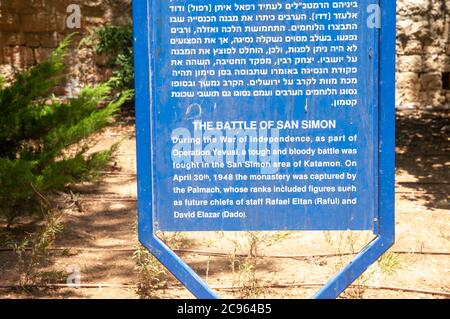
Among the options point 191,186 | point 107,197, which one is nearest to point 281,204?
point 191,186

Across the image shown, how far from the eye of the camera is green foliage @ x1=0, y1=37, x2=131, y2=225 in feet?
16.4

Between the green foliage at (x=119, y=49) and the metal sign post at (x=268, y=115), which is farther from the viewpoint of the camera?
the green foliage at (x=119, y=49)

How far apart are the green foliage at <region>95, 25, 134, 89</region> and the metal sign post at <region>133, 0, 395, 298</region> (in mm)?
6645

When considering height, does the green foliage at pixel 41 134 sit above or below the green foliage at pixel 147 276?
above

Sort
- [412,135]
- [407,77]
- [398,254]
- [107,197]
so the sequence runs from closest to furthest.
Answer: [398,254] → [107,197] → [412,135] → [407,77]

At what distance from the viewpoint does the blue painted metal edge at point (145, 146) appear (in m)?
3.09

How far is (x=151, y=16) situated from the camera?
3.08 metres

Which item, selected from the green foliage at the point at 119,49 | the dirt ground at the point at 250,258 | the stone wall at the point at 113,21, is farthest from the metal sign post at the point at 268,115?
the stone wall at the point at 113,21

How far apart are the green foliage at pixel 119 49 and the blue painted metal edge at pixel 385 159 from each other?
22.5 ft

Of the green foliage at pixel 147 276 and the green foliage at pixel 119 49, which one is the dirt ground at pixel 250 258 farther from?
the green foliage at pixel 119 49

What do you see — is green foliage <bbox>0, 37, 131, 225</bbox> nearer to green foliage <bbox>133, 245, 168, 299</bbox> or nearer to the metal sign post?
green foliage <bbox>133, 245, 168, 299</bbox>

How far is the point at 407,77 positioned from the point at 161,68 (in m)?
8.10

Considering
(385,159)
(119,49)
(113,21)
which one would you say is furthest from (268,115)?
(113,21)

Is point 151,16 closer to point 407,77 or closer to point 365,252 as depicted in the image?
point 365,252
